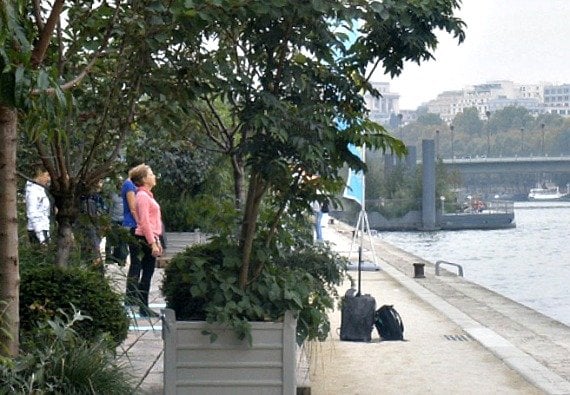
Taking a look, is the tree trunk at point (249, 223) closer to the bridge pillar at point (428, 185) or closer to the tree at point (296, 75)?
the tree at point (296, 75)

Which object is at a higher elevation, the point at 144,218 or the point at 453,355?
the point at 144,218

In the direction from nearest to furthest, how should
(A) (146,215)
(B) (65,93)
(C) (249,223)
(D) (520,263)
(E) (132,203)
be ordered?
(B) (65,93)
(C) (249,223)
(A) (146,215)
(E) (132,203)
(D) (520,263)

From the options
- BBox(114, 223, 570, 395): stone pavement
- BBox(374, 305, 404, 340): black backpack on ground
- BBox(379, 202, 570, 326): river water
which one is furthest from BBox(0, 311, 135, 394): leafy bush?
BBox(379, 202, 570, 326): river water

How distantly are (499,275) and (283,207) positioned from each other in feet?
102

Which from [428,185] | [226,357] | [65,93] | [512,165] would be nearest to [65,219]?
[226,357]

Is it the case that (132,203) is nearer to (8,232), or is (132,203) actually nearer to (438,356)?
(438,356)

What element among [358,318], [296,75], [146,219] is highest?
[296,75]

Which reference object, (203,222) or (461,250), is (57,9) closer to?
(203,222)

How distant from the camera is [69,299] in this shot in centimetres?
771

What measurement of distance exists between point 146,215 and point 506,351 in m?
3.85

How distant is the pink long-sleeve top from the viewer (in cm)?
1283

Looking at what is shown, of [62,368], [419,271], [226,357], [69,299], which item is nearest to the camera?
[62,368]

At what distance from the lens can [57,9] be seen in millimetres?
6098

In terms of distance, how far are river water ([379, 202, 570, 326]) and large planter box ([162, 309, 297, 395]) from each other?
13.9 metres
